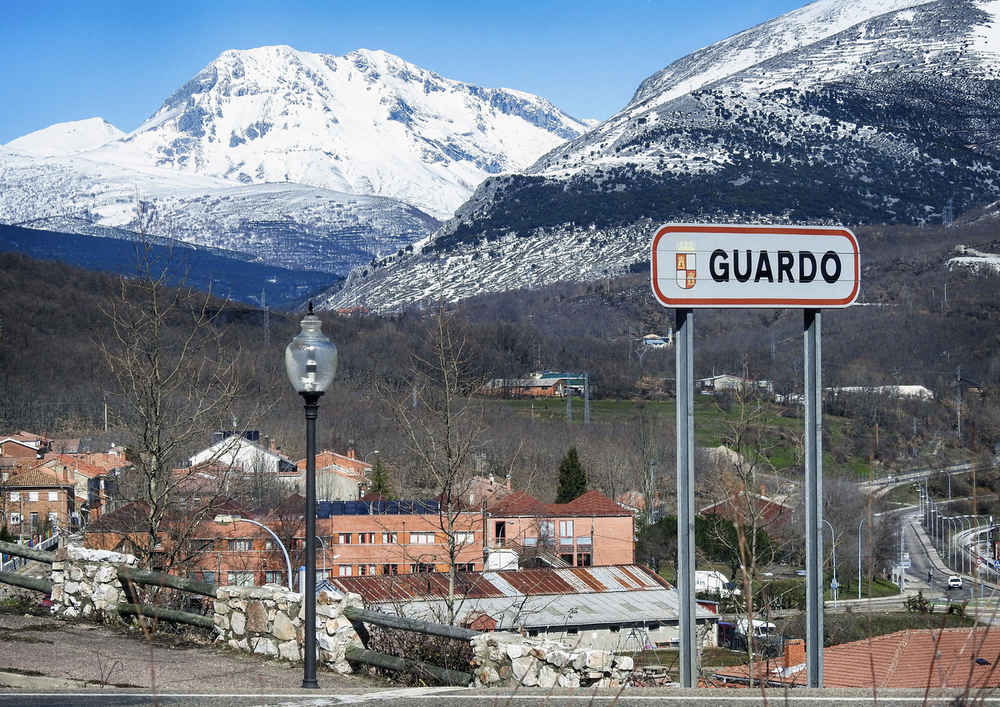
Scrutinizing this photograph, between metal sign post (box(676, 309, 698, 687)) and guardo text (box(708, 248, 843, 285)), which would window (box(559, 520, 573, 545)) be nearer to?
guardo text (box(708, 248, 843, 285))

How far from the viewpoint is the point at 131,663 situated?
26.2ft

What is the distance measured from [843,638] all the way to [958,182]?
157015 millimetres

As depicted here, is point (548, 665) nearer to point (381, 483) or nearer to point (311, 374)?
point (311, 374)

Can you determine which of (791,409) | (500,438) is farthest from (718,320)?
(791,409)

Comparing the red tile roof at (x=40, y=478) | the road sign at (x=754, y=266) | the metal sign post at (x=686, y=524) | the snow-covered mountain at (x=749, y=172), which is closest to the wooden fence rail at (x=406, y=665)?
the metal sign post at (x=686, y=524)

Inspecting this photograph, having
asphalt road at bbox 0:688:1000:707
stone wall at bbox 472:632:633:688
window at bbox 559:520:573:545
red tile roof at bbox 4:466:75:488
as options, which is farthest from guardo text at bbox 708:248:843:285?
red tile roof at bbox 4:466:75:488

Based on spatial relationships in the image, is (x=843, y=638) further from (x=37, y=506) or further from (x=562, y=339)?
(x=562, y=339)

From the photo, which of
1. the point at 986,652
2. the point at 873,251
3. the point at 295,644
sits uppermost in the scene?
the point at 873,251

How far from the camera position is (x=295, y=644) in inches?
331

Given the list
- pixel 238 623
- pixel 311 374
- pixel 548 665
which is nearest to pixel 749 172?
pixel 238 623

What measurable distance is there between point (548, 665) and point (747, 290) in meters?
2.85

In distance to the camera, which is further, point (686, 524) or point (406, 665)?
point (406, 665)

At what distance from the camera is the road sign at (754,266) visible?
7652 mm

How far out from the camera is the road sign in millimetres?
7652
